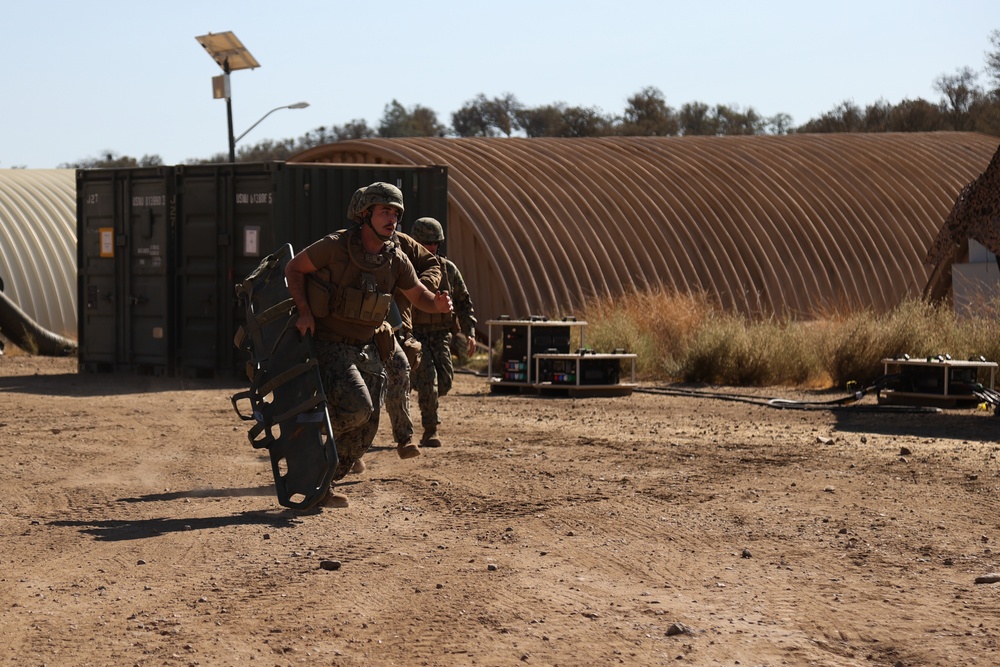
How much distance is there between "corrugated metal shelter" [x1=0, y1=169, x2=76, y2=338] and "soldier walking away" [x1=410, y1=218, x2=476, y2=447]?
16.0 m

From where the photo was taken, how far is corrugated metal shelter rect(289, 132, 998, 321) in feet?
74.4

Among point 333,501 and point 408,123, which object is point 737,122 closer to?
point 408,123

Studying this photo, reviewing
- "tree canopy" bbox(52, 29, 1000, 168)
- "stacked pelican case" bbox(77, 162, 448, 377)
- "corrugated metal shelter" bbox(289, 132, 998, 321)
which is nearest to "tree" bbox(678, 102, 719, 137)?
"tree canopy" bbox(52, 29, 1000, 168)

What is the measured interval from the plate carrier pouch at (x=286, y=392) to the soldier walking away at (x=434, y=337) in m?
2.41

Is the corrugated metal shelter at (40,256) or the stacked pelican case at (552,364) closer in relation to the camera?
the stacked pelican case at (552,364)

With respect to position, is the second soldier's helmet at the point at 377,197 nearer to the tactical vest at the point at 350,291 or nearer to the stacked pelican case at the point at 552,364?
the tactical vest at the point at 350,291

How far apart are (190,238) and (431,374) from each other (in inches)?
314

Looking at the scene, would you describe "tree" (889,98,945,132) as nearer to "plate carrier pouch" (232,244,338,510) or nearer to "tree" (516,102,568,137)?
"tree" (516,102,568,137)

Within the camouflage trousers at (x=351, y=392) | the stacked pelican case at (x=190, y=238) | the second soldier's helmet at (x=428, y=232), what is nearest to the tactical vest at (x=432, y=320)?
the second soldier's helmet at (x=428, y=232)

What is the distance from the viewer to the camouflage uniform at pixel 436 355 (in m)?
10.5

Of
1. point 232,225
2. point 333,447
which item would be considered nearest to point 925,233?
point 232,225

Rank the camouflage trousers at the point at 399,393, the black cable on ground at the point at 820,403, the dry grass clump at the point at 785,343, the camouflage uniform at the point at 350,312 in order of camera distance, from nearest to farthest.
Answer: the camouflage uniform at the point at 350,312, the camouflage trousers at the point at 399,393, the black cable on ground at the point at 820,403, the dry grass clump at the point at 785,343

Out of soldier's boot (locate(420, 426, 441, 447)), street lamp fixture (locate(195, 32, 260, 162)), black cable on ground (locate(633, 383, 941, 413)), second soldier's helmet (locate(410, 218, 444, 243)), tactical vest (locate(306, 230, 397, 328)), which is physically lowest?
black cable on ground (locate(633, 383, 941, 413))

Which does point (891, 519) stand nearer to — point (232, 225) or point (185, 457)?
point (185, 457)
